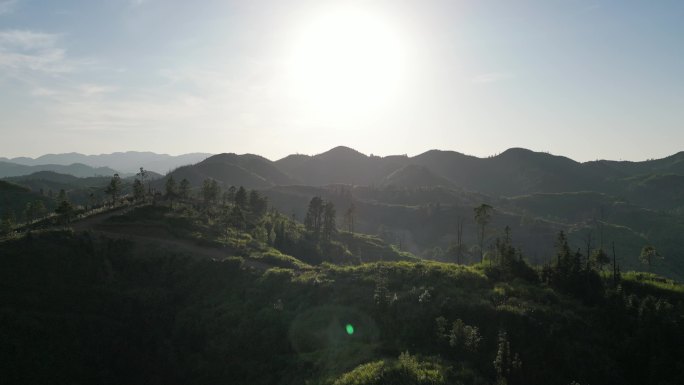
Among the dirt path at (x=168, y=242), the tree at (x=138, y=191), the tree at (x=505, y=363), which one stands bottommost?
the tree at (x=505, y=363)

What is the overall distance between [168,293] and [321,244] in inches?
2580

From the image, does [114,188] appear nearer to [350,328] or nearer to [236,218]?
[236,218]

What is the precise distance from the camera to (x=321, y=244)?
5153 inches

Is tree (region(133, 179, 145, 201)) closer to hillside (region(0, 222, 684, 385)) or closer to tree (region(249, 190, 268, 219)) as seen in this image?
tree (region(249, 190, 268, 219))

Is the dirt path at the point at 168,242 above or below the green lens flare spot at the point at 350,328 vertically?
above

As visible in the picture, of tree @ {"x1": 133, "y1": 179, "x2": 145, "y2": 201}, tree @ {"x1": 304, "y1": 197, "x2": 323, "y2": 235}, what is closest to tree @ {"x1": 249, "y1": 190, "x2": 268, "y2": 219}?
tree @ {"x1": 304, "y1": 197, "x2": 323, "y2": 235}

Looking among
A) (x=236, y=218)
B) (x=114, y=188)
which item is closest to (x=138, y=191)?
(x=114, y=188)

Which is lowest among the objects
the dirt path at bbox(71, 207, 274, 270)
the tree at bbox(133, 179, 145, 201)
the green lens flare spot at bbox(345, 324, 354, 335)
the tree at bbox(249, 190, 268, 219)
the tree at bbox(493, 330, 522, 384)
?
the green lens flare spot at bbox(345, 324, 354, 335)

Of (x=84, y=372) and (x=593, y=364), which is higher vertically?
(x=593, y=364)

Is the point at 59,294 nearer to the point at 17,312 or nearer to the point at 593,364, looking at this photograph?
the point at 17,312

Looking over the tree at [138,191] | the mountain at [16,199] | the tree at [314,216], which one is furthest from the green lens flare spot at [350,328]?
the mountain at [16,199]

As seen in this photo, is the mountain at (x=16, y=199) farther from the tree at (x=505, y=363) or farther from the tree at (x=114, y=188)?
the tree at (x=505, y=363)

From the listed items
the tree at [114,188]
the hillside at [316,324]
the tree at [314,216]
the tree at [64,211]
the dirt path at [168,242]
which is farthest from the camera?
the tree at [314,216]

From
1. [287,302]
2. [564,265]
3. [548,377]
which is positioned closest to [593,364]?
[548,377]
